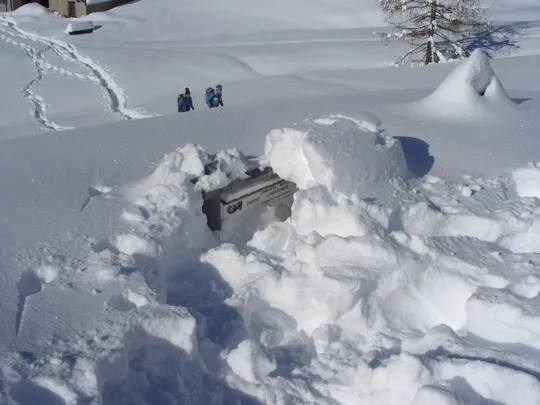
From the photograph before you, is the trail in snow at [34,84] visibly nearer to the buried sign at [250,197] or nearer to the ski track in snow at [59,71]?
the ski track in snow at [59,71]

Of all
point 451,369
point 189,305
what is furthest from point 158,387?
point 451,369

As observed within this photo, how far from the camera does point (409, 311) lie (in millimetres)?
4648

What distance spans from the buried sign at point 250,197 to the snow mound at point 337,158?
0.15 metres

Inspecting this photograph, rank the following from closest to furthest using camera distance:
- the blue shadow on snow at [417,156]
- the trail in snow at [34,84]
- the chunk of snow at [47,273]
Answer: the chunk of snow at [47,273]
the blue shadow on snow at [417,156]
the trail in snow at [34,84]

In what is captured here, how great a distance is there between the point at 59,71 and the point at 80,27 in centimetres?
768

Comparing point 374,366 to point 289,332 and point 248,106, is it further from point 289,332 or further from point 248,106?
point 248,106

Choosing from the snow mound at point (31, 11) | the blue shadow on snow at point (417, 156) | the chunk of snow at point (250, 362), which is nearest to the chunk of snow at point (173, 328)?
the chunk of snow at point (250, 362)

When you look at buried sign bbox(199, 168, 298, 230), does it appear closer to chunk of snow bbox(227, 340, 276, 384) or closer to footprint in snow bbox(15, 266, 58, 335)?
footprint in snow bbox(15, 266, 58, 335)

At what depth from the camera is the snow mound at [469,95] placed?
8.76 meters

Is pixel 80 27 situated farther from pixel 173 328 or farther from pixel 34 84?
pixel 173 328

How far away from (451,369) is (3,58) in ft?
67.8

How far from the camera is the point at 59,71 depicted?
755 inches

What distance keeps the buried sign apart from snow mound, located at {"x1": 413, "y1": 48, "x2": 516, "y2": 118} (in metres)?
3.57

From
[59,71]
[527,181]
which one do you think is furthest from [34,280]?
[59,71]
